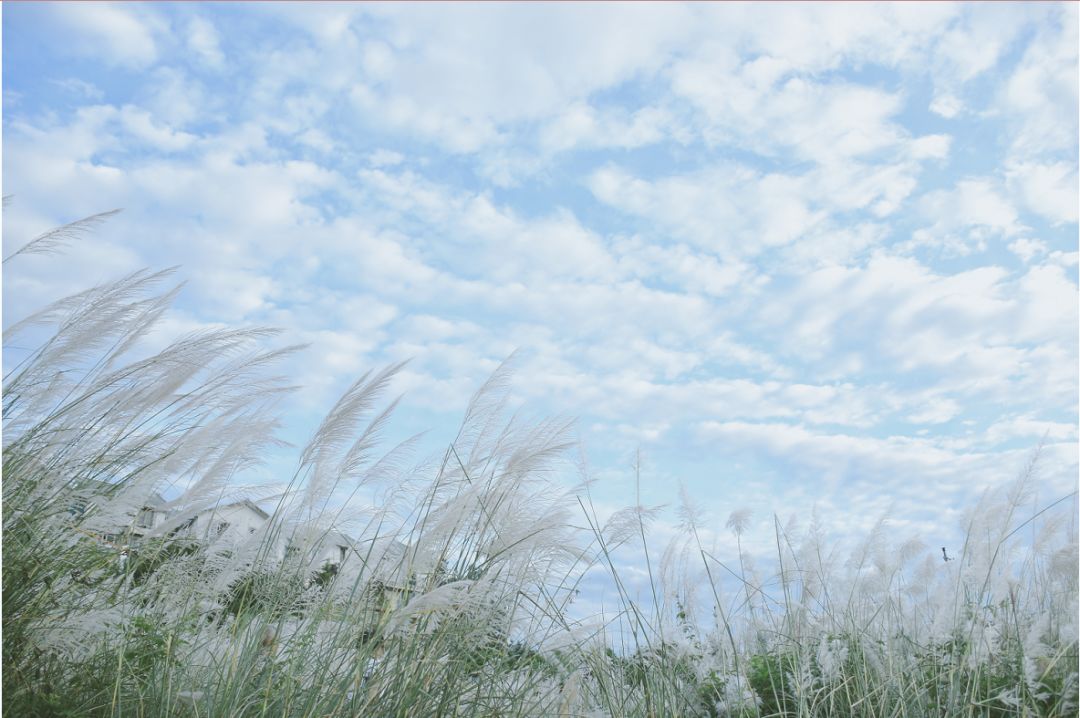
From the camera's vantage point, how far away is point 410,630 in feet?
8.47

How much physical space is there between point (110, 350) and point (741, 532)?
8.89ft

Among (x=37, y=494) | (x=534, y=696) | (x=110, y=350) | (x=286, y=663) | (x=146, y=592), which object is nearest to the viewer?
(x=286, y=663)

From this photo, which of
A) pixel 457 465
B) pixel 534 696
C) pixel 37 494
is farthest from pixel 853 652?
pixel 37 494

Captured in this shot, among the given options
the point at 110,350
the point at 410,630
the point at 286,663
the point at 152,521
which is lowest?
the point at 286,663

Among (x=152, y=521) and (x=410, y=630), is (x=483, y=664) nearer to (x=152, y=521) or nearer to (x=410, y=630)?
(x=410, y=630)

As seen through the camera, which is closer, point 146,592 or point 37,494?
point 37,494

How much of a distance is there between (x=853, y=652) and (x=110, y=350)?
3.23 metres

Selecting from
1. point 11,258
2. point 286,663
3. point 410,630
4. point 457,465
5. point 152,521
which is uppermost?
point 11,258

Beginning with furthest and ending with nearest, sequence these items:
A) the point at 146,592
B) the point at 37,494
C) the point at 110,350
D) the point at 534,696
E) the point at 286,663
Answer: the point at 110,350, the point at 146,592, the point at 37,494, the point at 534,696, the point at 286,663

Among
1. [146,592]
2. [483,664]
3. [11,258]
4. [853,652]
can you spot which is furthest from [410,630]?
[11,258]

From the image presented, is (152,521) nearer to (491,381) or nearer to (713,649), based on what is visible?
(491,381)

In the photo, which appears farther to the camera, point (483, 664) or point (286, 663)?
point (483, 664)

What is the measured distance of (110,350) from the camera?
3486 millimetres

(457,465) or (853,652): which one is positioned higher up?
(457,465)
